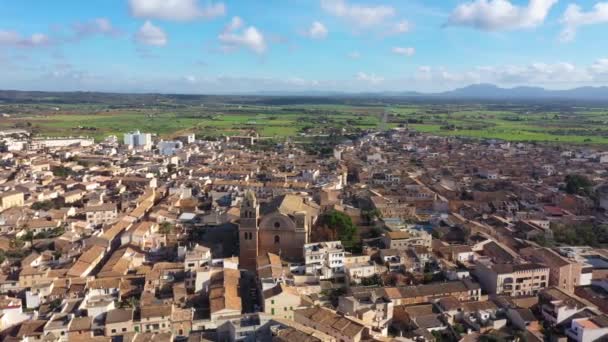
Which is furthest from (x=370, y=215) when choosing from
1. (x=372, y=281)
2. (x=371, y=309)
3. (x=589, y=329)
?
(x=589, y=329)

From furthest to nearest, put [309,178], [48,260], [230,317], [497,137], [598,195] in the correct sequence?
1. [497,137]
2. [309,178]
3. [598,195]
4. [48,260]
5. [230,317]

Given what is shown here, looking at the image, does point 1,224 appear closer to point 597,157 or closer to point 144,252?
point 144,252

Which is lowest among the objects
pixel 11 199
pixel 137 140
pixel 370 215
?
pixel 11 199

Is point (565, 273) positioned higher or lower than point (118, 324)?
higher

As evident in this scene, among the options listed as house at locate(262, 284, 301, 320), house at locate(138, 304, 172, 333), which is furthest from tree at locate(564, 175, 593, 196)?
house at locate(138, 304, 172, 333)

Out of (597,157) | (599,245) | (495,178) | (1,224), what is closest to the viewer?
(599,245)

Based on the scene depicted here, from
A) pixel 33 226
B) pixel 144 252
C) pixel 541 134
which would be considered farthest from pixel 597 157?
pixel 33 226

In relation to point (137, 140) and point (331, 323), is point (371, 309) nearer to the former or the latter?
point (331, 323)
